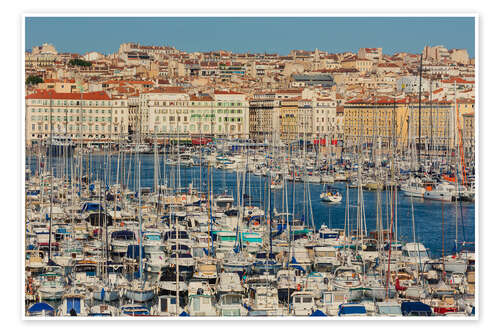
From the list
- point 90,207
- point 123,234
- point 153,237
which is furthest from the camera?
point 90,207

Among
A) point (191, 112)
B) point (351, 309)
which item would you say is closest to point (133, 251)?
point (351, 309)

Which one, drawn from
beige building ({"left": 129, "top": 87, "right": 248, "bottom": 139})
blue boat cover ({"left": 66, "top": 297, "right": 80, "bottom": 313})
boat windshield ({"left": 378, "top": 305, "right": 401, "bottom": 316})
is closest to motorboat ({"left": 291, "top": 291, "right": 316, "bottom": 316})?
boat windshield ({"left": 378, "top": 305, "right": 401, "bottom": 316})

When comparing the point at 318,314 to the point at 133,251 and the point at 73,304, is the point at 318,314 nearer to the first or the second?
the point at 73,304

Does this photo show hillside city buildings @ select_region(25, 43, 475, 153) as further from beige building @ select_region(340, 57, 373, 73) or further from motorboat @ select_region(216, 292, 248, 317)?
motorboat @ select_region(216, 292, 248, 317)

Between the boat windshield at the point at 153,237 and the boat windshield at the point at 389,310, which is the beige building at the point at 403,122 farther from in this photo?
the boat windshield at the point at 389,310

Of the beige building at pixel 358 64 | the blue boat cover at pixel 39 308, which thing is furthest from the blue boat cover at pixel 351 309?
the beige building at pixel 358 64

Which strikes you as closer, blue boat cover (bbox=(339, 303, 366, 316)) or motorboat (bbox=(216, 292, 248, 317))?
blue boat cover (bbox=(339, 303, 366, 316))
